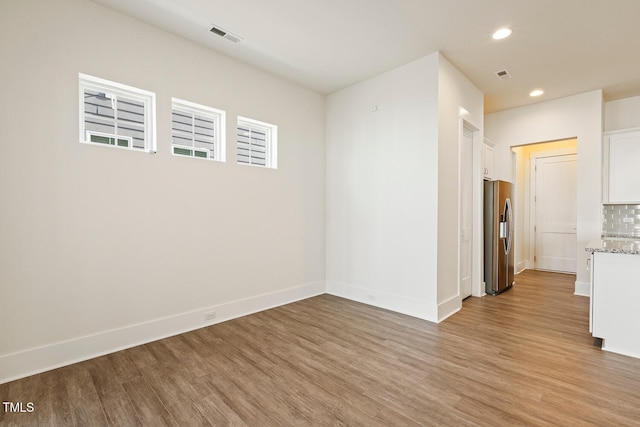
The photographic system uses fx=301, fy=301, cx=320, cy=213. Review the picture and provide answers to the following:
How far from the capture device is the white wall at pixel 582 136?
4.62 meters

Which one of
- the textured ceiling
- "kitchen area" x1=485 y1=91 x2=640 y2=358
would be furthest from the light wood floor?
the textured ceiling

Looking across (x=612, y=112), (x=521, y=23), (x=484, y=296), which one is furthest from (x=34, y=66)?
(x=612, y=112)

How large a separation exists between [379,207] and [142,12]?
337 centimetres

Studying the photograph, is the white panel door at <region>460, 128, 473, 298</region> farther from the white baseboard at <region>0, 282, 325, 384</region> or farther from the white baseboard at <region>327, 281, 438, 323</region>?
the white baseboard at <region>0, 282, 325, 384</region>

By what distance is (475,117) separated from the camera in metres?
4.43

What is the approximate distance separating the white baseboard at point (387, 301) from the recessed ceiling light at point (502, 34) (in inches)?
119

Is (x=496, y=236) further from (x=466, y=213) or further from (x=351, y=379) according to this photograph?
(x=351, y=379)

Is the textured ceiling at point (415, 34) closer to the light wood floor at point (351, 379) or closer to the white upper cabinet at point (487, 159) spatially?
the white upper cabinet at point (487, 159)

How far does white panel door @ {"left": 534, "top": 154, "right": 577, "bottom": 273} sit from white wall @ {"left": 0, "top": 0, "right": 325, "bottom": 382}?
5.96 m

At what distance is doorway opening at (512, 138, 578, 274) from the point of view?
6234 millimetres

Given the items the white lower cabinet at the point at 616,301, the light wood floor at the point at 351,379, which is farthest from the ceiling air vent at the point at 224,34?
the white lower cabinet at the point at 616,301

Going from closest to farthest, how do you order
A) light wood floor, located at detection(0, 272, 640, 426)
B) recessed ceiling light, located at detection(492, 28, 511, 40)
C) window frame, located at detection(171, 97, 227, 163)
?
light wood floor, located at detection(0, 272, 640, 426), recessed ceiling light, located at detection(492, 28, 511, 40), window frame, located at detection(171, 97, 227, 163)

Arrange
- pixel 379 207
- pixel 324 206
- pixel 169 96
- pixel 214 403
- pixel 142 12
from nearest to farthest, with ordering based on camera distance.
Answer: pixel 214 403
pixel 142 12
pixel 169 96
pixel 379 207
pixel 324 206

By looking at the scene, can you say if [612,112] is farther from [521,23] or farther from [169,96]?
[169,96]
